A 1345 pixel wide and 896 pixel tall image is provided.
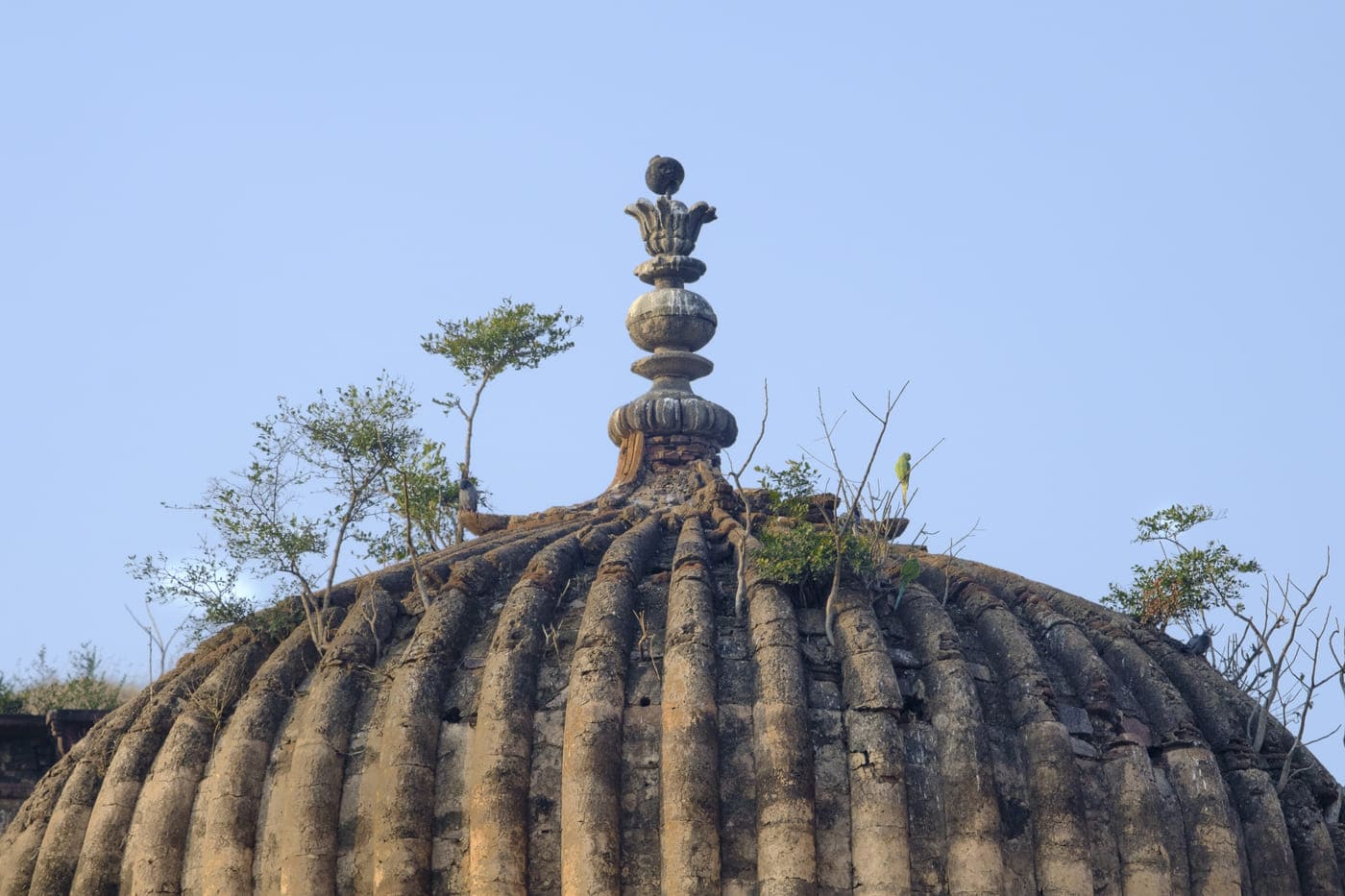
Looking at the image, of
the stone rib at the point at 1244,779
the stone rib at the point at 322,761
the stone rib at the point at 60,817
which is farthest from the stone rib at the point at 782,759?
the stone rib at the point at 60,817

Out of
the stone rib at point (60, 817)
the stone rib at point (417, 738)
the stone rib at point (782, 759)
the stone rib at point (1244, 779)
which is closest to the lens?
the stone rib at point (782, 759)

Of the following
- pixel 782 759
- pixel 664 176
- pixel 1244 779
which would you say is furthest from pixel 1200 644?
pixel 664 176

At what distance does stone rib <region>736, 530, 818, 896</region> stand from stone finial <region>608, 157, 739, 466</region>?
560cm

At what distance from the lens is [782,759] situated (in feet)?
61.0

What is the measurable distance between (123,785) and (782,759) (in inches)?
251

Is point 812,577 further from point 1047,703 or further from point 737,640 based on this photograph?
point 1047,703

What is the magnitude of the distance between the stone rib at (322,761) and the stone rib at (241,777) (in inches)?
8.8

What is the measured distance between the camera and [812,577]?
A: 68.3 ft

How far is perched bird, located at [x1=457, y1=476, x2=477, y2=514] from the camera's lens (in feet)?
83.0

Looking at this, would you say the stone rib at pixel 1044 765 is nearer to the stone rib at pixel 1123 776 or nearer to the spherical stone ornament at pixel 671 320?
the stone rib at pixel 1123 776

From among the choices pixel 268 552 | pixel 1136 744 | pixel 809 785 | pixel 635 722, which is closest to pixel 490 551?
pixel 268 552

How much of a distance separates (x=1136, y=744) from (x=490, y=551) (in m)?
6.86

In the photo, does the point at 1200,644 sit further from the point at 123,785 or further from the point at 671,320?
the point at 123,785

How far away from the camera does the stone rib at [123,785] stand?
19891 millimetres
